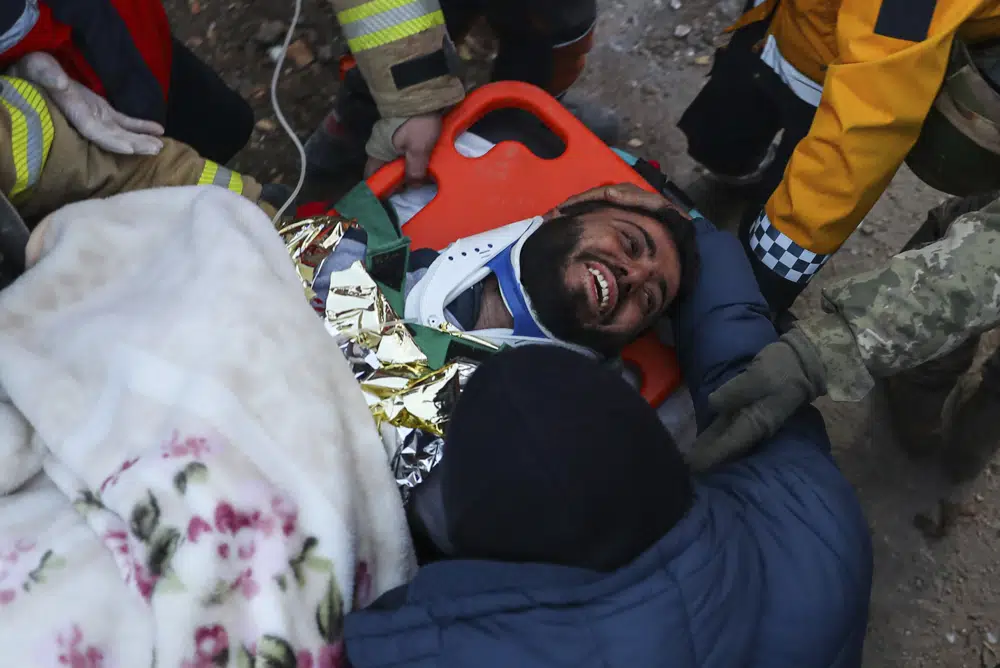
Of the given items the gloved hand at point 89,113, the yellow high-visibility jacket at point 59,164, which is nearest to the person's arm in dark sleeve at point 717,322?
the yellow high-visibility jacket at point 59,164

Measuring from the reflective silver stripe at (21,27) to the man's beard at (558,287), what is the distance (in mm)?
819

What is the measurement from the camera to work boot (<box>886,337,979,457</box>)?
144 cm

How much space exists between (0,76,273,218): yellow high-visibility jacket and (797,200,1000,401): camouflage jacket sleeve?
3.36 ft

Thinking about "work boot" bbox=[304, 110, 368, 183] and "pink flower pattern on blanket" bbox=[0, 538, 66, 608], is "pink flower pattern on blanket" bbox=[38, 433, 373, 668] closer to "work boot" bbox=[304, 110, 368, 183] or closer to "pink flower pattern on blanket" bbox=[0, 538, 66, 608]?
"pink flower pattern on blanket" bbox=[0, 538, 66, 608]

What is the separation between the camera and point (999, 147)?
1128mm

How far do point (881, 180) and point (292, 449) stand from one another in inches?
42.3

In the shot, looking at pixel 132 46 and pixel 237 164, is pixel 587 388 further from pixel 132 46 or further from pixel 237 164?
pixel 237 164

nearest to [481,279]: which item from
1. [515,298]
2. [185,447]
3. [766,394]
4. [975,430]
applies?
[515,298]

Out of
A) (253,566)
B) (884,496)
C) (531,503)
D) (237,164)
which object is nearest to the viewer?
(531,503)

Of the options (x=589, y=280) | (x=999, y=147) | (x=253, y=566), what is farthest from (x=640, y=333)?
(x=253, y=566)

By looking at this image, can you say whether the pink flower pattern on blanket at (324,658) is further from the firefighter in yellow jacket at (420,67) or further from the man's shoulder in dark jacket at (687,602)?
the firefighter in yellow jacket at (420,67)

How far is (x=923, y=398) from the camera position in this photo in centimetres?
154

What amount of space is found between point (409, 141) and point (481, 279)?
1.09 ft

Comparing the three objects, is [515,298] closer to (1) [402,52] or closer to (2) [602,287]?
(2) [602,287]
